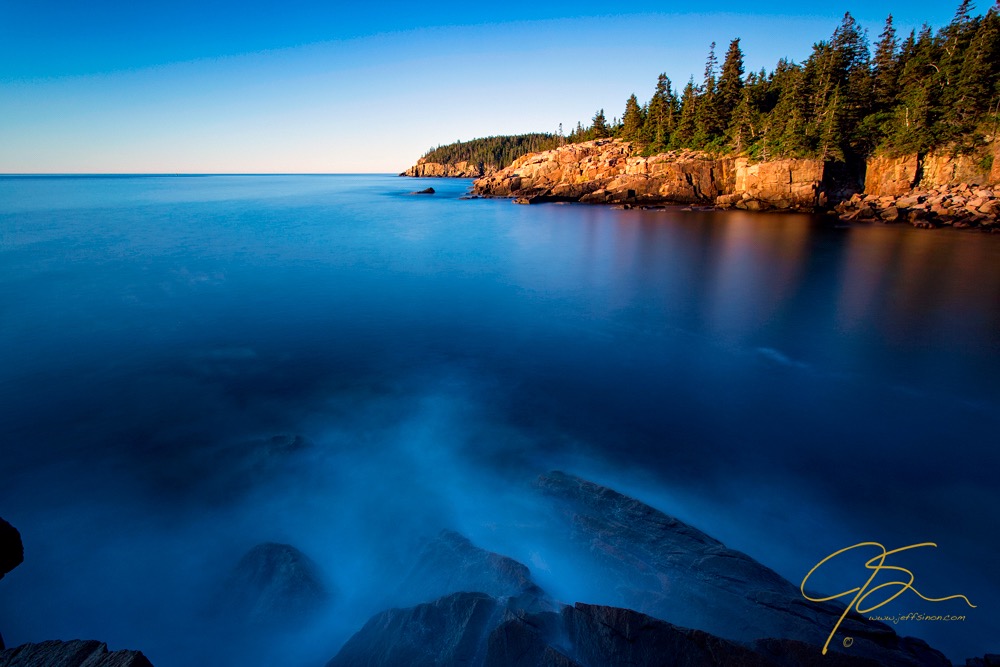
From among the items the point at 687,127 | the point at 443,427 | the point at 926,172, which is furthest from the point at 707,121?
the point at 443,427

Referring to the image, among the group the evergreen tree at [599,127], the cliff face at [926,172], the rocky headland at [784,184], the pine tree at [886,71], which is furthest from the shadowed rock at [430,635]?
the evergreen tree at [599,127]

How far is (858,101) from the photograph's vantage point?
1923 inches

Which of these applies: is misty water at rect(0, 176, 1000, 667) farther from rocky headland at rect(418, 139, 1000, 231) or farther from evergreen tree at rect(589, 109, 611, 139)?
evergreen tree at rect(589, 109, 611, 139)

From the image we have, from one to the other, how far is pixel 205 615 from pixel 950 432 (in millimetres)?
13965

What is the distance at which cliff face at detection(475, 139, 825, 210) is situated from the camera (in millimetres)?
47062

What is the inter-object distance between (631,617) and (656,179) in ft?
Answer: 204

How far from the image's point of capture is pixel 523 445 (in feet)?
30.8

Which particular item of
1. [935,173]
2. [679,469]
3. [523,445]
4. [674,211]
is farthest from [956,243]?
[523,445]

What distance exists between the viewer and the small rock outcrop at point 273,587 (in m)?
5.65

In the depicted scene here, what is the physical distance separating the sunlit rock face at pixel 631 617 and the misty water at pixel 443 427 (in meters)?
0.65

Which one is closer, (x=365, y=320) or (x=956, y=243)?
(x=365, y=320)

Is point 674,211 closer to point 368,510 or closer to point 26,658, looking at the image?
point 368,510

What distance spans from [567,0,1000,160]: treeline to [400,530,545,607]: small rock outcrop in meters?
54.0
